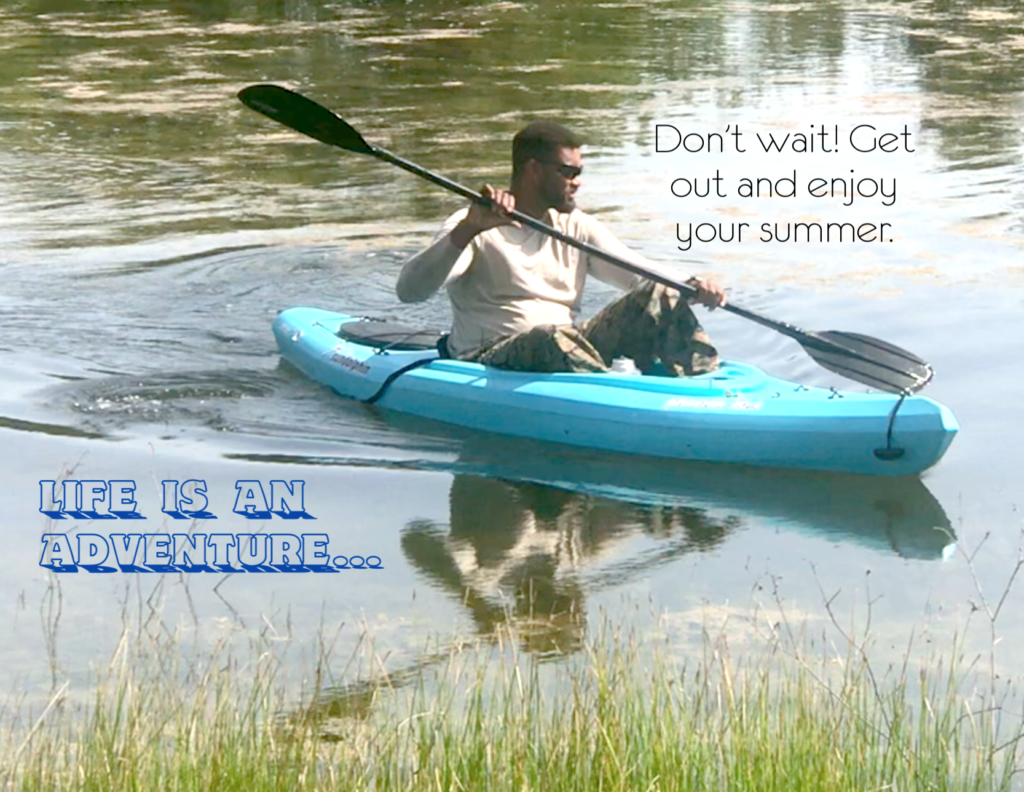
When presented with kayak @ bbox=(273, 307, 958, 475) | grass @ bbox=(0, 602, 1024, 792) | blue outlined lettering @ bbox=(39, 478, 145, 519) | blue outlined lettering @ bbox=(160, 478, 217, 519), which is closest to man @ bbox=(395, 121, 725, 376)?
kayak @ bbox=(273, 307, 958, 475)

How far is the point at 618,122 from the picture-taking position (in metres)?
13.4

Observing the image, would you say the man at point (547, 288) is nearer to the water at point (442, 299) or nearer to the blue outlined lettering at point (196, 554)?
the water at point (442, 299)

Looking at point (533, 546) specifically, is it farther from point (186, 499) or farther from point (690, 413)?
point (186, 499)

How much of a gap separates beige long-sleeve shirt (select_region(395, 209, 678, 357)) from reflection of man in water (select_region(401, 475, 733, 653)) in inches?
26.7

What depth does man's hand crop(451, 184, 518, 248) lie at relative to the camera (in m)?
6.18

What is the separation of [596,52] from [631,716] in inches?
522

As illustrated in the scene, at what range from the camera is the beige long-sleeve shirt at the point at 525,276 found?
6.59 metres

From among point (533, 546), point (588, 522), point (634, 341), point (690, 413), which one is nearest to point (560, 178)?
point (634, 341)

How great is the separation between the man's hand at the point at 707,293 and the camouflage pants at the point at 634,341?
10cm

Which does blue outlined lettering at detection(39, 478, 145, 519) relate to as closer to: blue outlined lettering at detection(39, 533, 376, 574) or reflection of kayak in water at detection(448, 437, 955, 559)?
blue outlined lettering at detection(39, 533, 376, 574)

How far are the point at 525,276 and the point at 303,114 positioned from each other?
118 centimetres

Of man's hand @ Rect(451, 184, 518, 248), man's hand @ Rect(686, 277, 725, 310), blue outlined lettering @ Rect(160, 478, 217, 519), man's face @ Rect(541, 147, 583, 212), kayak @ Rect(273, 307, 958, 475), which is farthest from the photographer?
man's face @ Rect(541, 147, 583, 212)

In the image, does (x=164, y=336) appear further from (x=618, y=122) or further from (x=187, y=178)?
(x=618, y=122)

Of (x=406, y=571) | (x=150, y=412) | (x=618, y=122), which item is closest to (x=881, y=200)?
(x=618, y=122)
